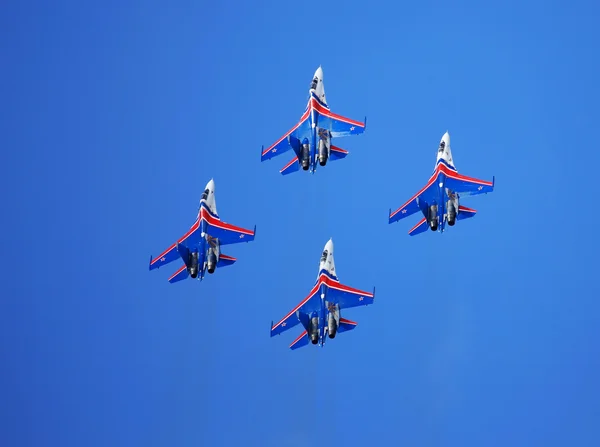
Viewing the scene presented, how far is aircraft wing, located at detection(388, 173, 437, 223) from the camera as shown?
109125mm

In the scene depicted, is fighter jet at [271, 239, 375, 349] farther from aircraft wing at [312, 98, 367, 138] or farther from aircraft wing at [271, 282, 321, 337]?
aircraft wing at [312, 98, 367, 138]

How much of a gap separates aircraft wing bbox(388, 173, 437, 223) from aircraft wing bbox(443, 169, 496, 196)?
1245 mm

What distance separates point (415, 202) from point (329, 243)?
7508 mm

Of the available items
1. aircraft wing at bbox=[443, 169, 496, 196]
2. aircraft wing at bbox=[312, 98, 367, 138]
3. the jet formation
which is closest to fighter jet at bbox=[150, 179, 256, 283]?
the jet formation

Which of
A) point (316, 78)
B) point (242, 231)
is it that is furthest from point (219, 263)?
point (316, 78)

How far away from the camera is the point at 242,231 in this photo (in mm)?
110062

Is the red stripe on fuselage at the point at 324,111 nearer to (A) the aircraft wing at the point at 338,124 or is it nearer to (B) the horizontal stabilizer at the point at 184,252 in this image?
(A) the aircraft wing at the point at 338,124

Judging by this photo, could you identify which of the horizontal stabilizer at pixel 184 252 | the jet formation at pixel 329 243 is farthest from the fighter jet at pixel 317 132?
the horizontal stabilizer at pixel 184 252

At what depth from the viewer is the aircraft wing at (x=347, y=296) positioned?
349 feet

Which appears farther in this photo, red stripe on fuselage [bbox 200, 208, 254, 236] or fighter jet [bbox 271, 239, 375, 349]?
red stripe on fuselage [bbox 200, 208, 254, 236]

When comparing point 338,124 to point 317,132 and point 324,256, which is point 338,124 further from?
point 324,256

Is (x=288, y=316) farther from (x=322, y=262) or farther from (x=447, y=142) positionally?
(x=447, y=142)

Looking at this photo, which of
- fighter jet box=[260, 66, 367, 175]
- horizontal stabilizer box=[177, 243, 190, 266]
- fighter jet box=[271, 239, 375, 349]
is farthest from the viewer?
fighter jet box=[260, 66, 367, 175]

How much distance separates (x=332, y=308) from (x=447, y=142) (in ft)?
54.9
